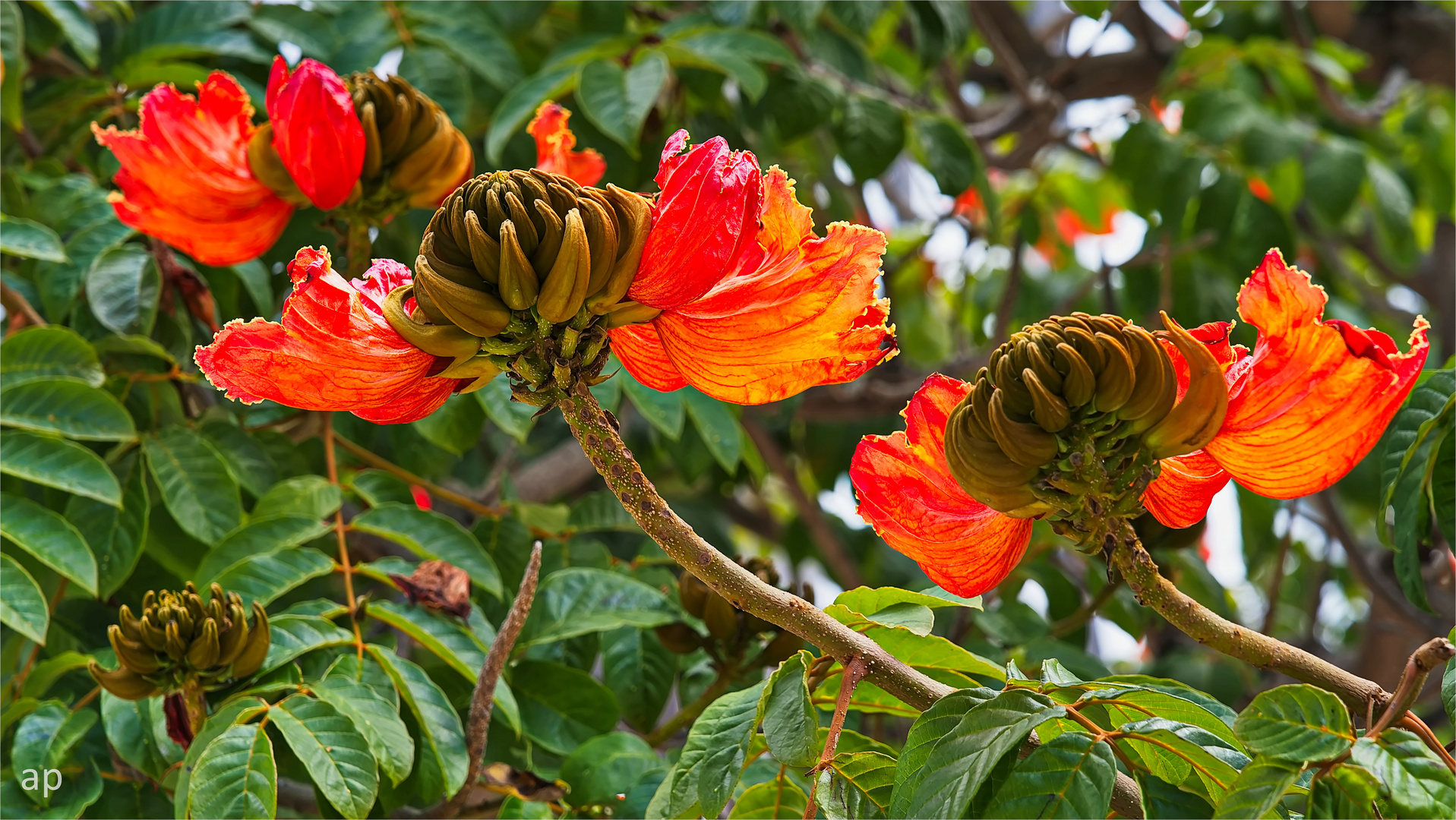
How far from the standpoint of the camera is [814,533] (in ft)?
8.46

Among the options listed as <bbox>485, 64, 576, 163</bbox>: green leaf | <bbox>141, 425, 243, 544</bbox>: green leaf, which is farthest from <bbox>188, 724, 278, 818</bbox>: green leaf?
<bbox>485, 64, 576, 163</bbox>: green leaf

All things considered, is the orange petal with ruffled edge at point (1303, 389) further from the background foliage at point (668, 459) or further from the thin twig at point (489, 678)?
the thin twig at point (489, 678)

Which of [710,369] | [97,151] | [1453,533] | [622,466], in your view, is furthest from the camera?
[97,151]

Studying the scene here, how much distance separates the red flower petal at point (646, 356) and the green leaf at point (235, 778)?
0.52 metres

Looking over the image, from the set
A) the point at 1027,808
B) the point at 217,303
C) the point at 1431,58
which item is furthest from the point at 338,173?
the point at 1431,58

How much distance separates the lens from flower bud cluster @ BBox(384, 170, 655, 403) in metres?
0.82

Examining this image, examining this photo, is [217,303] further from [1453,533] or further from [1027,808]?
[1453,533]

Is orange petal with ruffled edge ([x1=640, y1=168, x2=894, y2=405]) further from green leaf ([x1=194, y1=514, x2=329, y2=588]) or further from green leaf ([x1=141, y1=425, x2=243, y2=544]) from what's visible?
green leaf ([x1=141, y1=425, x2=243, y2=544])

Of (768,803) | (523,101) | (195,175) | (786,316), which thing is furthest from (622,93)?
(768,803)

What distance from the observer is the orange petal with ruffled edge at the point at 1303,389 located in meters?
0.88

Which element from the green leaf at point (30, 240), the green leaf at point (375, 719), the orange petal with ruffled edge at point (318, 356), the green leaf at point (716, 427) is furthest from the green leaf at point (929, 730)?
the green leaf at point (30, 240)

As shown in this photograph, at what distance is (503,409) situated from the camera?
5.43ft

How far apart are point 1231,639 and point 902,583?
5.45 ft

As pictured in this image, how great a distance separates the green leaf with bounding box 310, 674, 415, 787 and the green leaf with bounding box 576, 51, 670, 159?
2.90 feet
